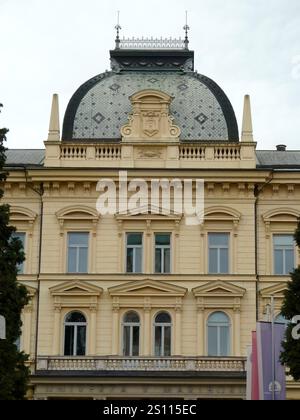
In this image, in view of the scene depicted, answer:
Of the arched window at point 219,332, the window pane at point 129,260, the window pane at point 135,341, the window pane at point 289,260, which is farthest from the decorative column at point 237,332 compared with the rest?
the window pane at point 129,260

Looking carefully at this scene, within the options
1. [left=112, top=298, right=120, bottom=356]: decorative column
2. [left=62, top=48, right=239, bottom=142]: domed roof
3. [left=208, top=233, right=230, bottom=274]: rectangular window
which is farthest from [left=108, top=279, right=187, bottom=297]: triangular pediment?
[left=62, top=48, right=239, bottom=142]: domed roof

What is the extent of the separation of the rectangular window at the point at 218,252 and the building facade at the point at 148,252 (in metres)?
0.05

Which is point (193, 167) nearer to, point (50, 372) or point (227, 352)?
point (227, 352)

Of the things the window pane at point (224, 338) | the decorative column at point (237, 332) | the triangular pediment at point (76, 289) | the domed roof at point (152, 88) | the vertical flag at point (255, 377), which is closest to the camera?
the vertical flag at point (255, 377)

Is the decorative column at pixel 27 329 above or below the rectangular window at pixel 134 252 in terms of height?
below

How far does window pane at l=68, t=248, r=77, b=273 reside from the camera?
42500 millimetres

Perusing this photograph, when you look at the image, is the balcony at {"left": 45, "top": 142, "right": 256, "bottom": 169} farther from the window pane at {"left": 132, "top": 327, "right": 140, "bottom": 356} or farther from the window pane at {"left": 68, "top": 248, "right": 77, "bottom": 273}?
the window pane at {"left": 132, "top": 327, "right": 140, "bottom": 356}

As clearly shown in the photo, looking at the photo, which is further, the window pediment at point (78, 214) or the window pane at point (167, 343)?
the window pediment at point (78, 214)

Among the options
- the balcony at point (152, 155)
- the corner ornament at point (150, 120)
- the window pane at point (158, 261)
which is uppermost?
the corner ornament at point (150, 120)

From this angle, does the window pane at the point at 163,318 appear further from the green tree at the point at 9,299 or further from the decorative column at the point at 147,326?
the green tree at the point at 9,299

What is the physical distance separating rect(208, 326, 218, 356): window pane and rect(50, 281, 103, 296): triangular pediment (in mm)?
5207

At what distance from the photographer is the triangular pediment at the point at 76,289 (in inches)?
1640

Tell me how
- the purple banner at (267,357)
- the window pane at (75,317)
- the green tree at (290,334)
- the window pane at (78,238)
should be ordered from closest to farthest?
the green tree at (290,334), the purple banner at (267,357), the window pane at (75,317), the window pane at (78,238)
